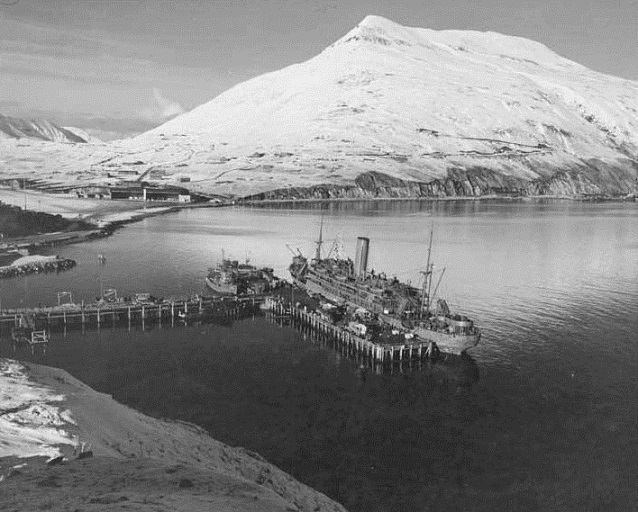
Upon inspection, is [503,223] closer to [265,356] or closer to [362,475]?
[265,356]

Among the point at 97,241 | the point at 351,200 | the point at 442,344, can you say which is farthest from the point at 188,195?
the point at 442,344

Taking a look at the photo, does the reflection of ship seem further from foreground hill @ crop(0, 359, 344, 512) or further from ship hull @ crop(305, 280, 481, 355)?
foreground hill @ crop(0, 359, 344, 512)

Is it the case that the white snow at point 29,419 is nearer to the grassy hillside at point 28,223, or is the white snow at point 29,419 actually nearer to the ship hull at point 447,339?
the ship hull at point 447,339

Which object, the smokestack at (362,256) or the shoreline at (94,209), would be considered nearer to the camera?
the smokestack at (362,256)

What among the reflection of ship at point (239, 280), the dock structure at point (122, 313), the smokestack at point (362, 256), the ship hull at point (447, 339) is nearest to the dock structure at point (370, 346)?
the ship hull at point (447, 339)

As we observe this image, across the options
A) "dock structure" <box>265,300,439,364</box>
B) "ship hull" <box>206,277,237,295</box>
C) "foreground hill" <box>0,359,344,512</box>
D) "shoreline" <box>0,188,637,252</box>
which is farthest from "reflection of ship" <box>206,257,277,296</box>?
"shoreline" <box>0,188,637,252</box>
